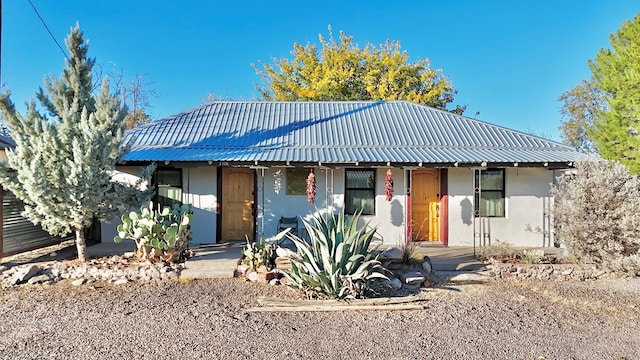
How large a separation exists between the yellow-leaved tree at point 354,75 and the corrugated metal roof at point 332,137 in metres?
8.49

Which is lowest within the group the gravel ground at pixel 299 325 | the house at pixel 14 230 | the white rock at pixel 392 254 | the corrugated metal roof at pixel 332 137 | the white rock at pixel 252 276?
the gravel ground at pixel 299 325

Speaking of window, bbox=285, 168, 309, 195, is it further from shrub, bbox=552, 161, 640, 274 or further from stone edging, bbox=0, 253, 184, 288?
shrub, bbox=552, 161, 640, 274

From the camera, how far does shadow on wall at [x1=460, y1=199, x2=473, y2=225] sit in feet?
32.8

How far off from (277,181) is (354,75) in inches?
583

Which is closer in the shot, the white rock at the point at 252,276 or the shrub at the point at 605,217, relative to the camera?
the white rock at the point at 252,276

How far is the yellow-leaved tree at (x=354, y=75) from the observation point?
21375 mm

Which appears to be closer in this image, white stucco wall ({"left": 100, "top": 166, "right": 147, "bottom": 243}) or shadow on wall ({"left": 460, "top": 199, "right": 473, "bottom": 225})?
white stucco wall ({"left": 100, "top": 166, "right": 147, "bottom": 243})

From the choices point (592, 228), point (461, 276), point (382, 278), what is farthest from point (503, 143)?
point (382, 278)

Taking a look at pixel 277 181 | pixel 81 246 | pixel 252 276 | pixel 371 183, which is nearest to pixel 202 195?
pixel 277 181

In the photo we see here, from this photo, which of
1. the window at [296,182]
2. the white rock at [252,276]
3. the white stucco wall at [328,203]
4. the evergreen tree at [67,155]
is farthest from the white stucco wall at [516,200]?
the evergreen tree at [67,155]

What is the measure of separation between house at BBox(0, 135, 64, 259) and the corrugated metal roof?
8.20ft

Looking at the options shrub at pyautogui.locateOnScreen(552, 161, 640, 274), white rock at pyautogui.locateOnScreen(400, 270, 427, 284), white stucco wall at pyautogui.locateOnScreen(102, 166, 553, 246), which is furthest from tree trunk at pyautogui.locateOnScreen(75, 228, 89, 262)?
shrub at pyautogui.locateOnScreen(552, 161, 640, 274)

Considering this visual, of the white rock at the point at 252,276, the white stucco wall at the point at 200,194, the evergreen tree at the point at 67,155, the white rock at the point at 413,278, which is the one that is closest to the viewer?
the white rock at the point at 413,278

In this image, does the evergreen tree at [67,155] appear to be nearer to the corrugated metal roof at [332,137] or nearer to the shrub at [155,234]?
the shrub at [155,234]
